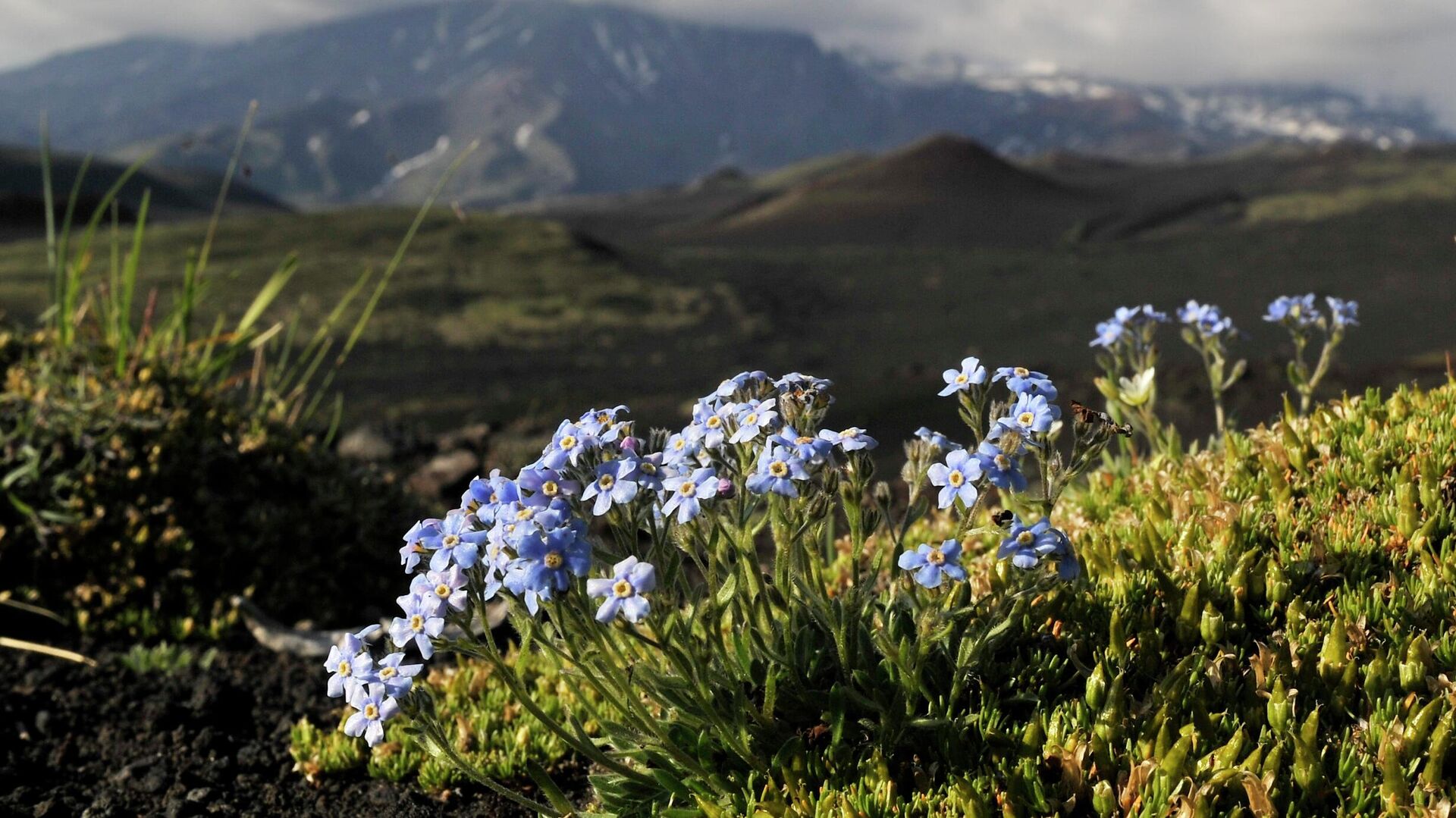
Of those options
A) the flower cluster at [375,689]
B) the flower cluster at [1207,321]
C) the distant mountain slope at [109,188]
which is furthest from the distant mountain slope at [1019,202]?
the flower cluster at [375,689]

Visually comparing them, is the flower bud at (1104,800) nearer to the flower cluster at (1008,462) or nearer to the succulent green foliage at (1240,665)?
the succulent green foliage at (1240,665)

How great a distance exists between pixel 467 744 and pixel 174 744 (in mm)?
1349

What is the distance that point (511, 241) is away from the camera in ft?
135

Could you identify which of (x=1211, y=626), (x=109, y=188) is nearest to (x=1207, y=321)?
(x=1211, y=626)

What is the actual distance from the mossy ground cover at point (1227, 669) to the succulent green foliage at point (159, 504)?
2.20m

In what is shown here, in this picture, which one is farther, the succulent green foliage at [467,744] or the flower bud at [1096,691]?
the succulent green foliage at [467,744]

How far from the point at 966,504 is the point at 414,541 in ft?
4.91

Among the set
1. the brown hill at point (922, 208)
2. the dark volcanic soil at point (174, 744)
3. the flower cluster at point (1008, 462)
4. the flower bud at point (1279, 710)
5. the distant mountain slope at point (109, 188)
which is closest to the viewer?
the flower cluster at point (1008, 462)

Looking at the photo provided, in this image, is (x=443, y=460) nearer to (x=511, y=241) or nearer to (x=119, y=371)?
(x=119, y=371)

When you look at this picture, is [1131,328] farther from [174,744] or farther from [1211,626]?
[174,744]

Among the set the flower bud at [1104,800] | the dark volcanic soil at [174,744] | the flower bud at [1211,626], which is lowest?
the dark volcanic soil at [174,744]

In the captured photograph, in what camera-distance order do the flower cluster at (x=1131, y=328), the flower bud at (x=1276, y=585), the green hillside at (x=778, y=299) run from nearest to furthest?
the flower bud at (x=1276, y=585)
the flower cluster at (x=1131, y=328)
the green hillside at (x=778, y=299)

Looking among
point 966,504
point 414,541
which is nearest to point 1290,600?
point 966,504

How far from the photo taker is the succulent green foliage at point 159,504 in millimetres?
5938
